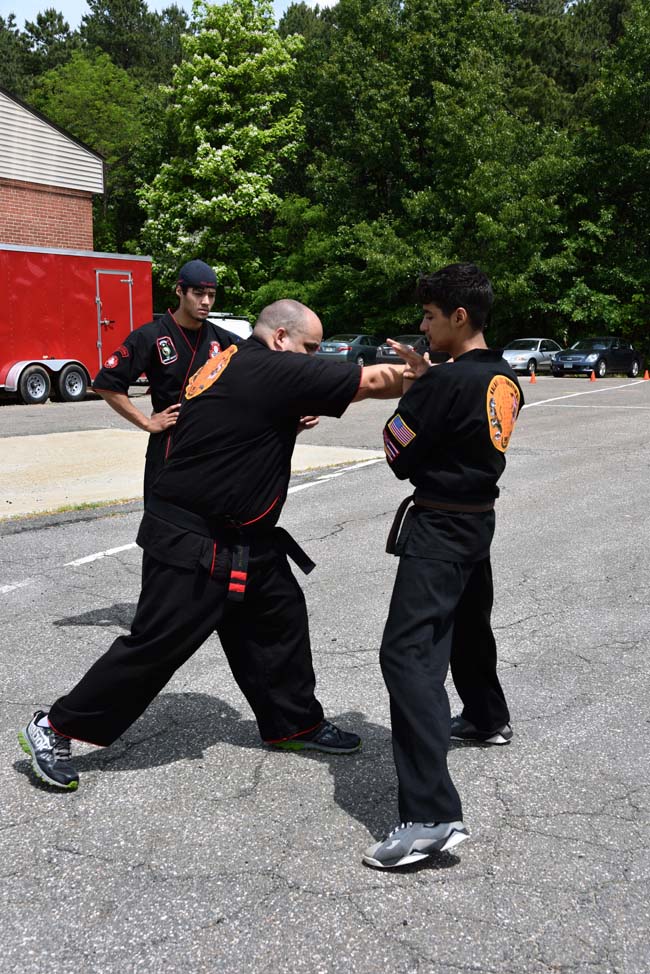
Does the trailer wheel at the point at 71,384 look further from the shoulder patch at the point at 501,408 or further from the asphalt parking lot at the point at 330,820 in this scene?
the shoulder patch at the point at 501,408

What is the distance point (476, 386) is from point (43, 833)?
6.57 ft

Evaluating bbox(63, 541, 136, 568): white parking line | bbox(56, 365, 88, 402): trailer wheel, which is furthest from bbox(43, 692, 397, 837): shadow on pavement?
bbox(56, 365, 88, 402): trailer wheel

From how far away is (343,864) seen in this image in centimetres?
301

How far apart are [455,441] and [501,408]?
0.19 metres

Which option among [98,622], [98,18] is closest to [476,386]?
[98,622]

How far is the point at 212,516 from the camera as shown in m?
3.43

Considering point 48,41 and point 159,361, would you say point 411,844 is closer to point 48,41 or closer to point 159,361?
point 159,361

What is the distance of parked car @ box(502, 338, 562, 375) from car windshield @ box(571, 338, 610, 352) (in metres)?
0.96

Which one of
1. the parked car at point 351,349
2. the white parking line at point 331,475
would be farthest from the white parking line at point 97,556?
the parked car at point 351,349

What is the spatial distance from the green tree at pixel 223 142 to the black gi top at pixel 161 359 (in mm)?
34442

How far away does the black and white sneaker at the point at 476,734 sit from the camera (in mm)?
3898

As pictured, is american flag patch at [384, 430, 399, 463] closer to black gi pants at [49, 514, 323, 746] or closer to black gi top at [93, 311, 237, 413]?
black gi pants at [49, 514, 323, 746]

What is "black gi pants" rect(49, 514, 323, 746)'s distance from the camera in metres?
3.42

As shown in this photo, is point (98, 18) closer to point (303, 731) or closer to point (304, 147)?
point (304, 147)
